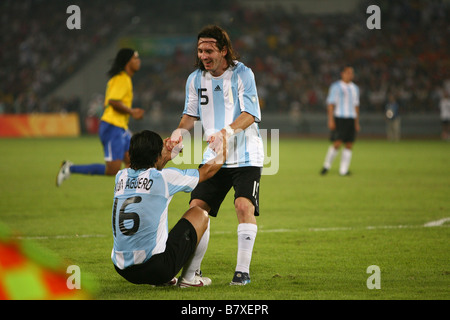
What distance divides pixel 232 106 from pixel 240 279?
157 centimetres

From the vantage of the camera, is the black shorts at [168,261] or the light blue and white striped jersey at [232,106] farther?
the light blue and white striped jersey at [232,106]

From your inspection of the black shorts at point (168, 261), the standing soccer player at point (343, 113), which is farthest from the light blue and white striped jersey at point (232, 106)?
the standing soccer player at point (343, 113)

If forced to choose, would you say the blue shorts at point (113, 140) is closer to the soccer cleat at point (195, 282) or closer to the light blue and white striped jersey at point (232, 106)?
the light blue and white striped jersey at point (232, 106)

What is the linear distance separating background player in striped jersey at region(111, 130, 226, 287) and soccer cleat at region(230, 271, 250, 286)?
585mm

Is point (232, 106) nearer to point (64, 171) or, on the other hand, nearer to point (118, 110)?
point (118, 110)

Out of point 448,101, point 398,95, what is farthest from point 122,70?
point 398,95

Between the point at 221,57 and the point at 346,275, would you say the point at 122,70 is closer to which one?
the point at 221,57

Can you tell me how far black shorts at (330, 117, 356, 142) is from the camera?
16516mm

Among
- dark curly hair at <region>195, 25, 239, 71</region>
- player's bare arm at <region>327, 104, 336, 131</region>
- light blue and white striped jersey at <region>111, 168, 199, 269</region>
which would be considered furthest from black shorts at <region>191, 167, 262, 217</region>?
player's bare arm at <region>327, 104, 336, 131</region>

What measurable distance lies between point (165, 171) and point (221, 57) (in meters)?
1.28

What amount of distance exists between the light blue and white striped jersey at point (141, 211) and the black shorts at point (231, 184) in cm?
77

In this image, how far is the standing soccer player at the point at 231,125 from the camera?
5874mm

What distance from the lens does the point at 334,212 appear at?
409 inches

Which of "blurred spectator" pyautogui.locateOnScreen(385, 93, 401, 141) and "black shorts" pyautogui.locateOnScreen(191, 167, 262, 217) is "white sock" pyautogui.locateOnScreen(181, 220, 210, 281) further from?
"blurred spectator" pyautogui.locateOnScreen(385, 93, 401, 141)
